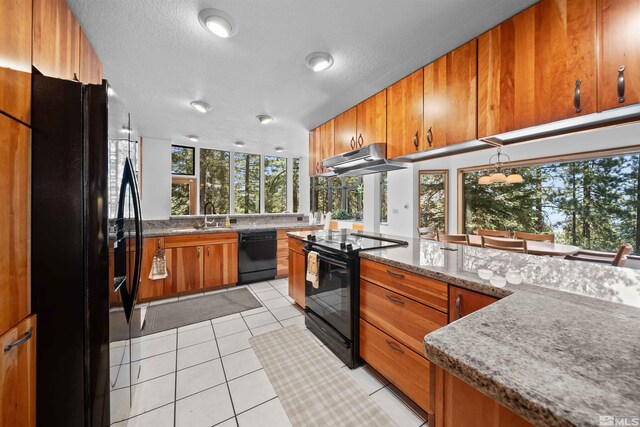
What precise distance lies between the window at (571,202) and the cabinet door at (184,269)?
5455mm

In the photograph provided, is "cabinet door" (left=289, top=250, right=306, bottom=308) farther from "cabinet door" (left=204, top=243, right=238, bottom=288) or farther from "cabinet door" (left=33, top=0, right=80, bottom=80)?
"cabinet door" (left=33, top=0, right=80, bottom=80)

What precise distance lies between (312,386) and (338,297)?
0.63m

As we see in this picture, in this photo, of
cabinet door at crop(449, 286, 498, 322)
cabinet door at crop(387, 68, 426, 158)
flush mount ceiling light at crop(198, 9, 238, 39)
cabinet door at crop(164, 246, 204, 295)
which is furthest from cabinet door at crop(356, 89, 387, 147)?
cabinet door at crop(164, 246, 204, 295)

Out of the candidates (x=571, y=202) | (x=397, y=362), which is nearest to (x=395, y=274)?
(x=397, y=362)

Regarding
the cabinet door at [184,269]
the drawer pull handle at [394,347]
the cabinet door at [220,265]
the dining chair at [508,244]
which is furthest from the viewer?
the cabinet door at [220,265]

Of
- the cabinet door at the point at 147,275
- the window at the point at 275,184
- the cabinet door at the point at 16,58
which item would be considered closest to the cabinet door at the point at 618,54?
the cabinet door at the point at 16,58

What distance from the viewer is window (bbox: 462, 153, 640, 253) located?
349 cm

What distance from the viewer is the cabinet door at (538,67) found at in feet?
3.99

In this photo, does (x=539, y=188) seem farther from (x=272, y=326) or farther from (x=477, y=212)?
(x=272, y=326)

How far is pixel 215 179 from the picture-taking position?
4973 millimetres

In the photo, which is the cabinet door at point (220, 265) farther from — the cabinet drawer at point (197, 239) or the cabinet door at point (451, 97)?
the cabinet door at point (451, 97)

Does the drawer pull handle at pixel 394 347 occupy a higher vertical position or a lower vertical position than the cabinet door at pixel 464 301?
lower

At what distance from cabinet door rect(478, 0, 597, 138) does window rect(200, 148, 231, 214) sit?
457 cm

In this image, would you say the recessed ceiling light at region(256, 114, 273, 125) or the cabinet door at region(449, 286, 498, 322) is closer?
the cabinet door at region(449, 286, 498, 322)
